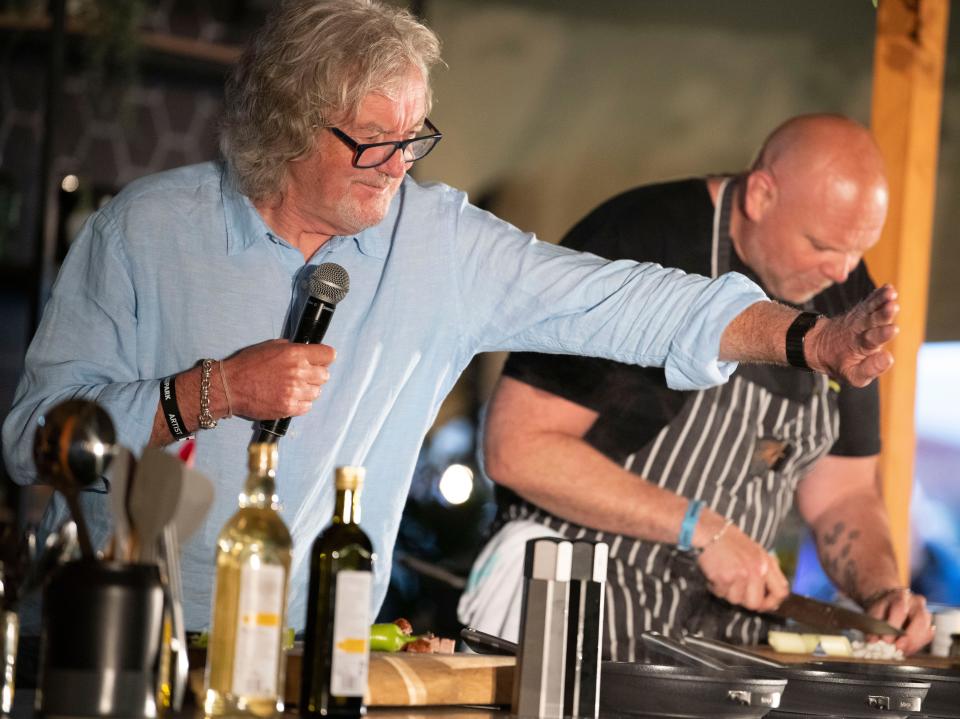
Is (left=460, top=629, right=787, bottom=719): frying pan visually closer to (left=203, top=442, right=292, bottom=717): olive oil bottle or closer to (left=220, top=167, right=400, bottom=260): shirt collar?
(left=203, top=442, right=292, bottom=717): olive oil bottle

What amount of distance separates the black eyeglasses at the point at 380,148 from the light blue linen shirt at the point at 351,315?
0.46 feet

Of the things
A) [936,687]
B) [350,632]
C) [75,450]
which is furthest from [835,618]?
[75,450]

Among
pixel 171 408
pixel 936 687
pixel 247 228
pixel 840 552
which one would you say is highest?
pixel 247 228

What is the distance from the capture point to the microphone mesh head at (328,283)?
1.38 meters

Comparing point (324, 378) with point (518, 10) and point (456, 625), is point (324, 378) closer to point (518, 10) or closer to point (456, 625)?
point (456, 625)

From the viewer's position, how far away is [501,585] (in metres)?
2.21

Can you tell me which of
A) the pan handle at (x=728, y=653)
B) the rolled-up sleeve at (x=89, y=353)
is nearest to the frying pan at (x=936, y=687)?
the pan handle at (x=728, y=653)

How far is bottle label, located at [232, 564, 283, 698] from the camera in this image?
1.01 m

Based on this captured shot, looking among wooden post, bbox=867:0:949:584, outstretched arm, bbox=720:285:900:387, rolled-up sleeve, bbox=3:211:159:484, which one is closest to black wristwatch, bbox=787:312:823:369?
outstretched arm, bbox=720:285:900:387

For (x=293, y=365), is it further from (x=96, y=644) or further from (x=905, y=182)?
(x=905, y=182)

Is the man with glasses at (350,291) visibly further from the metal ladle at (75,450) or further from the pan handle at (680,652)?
the metal ladle at (75,450)

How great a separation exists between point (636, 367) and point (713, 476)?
11.1 inches

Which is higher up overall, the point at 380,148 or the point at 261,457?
the point at 380,148

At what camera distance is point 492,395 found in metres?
2.24
